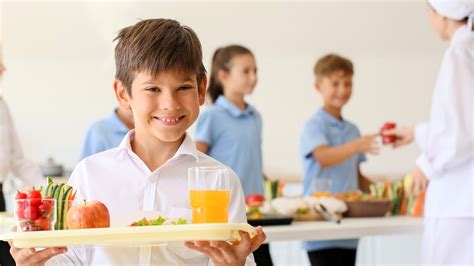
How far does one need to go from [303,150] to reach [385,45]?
231cm

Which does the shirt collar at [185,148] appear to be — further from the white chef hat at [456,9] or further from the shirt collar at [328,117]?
the shirt collar at [328,117]

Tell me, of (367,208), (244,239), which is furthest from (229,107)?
(244,239)

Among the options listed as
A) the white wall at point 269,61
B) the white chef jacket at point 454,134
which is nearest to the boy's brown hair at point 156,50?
the white chef jacket at point 454,134

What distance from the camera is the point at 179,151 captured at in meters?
1.60

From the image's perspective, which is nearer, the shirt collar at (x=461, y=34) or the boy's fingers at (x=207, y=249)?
the boy's fingers at (x=207, y=249)

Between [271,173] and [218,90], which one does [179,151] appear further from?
[271,173]

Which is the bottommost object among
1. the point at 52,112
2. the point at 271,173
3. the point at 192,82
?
the point at 271,173

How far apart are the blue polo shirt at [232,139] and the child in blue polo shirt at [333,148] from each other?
0.25 metres

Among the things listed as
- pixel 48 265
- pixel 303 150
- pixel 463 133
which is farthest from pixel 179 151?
pixel 303 150

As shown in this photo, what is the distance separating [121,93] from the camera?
1605 mm

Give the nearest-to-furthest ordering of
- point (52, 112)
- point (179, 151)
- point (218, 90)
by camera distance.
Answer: point (179, 151)
point (218, 90)
point (52, 112)

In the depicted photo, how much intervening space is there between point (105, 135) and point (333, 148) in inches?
36.1

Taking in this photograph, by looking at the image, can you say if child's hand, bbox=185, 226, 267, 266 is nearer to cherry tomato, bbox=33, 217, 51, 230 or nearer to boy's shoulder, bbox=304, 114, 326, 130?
cherry tomato, bbox=33, 217, 51, 230

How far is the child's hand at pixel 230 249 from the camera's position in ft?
4.41
